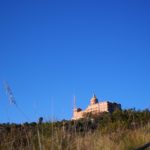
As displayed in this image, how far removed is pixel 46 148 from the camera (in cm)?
577

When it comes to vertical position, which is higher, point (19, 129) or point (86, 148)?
point (19, 129)

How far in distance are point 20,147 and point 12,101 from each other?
834 millimetres

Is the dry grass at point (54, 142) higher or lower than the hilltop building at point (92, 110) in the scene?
lower

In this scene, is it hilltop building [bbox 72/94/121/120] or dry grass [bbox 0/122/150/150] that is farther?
hilltop building [bbox 72/94/121/120]

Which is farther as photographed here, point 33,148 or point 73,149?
point 73,149

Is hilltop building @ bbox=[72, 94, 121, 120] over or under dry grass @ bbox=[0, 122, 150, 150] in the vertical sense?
over

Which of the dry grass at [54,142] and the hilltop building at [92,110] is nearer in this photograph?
the dry grass at [54,142]

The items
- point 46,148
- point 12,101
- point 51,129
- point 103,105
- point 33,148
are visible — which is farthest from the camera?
point 103,105

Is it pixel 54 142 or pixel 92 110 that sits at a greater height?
pixel 92 110

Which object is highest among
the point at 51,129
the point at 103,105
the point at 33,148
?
the point at 103,105

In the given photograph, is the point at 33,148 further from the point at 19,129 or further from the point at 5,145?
the point at 19,129

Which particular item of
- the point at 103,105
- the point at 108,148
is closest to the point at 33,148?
the point at 108,148

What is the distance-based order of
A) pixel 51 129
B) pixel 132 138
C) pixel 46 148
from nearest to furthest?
pixel 46 148
pixel 51 129
pixel 132 138

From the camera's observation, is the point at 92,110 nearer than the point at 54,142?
No
